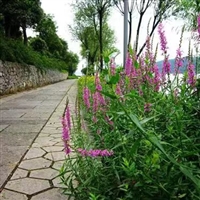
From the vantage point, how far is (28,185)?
2127mm

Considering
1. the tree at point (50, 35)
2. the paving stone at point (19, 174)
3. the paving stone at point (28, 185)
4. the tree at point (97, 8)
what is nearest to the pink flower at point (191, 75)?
the paving stone at point (28, 185)

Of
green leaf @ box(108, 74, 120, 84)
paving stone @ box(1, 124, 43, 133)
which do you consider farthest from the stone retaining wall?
green leaf @ box(108, 74, 120, 84)

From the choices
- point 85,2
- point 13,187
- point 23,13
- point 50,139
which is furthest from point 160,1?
point 13,187

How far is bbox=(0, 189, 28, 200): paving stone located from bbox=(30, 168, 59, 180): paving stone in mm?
308

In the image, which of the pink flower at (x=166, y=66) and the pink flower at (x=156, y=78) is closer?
the pink flower at (x=166, y=66)

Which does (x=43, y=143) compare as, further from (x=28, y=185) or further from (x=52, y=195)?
(x=52, y=195)

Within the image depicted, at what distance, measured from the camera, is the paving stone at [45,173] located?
2.29m

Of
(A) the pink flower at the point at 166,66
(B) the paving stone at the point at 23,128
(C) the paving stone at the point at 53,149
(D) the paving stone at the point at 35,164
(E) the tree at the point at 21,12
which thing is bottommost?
(B) the paving stone at the point at 23,128

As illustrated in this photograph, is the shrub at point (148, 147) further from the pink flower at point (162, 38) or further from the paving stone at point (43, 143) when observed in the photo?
the paving stone at point (43, 143)

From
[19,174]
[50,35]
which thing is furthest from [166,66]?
[50,35]

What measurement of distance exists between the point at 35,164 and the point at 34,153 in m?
0.35

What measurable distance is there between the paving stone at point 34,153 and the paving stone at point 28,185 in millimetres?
580

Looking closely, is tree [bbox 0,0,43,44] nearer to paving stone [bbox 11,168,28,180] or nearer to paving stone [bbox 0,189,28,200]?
paving stone [bbox 11,168,28,180]

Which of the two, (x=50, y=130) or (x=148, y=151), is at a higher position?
(x=148, y=151)
